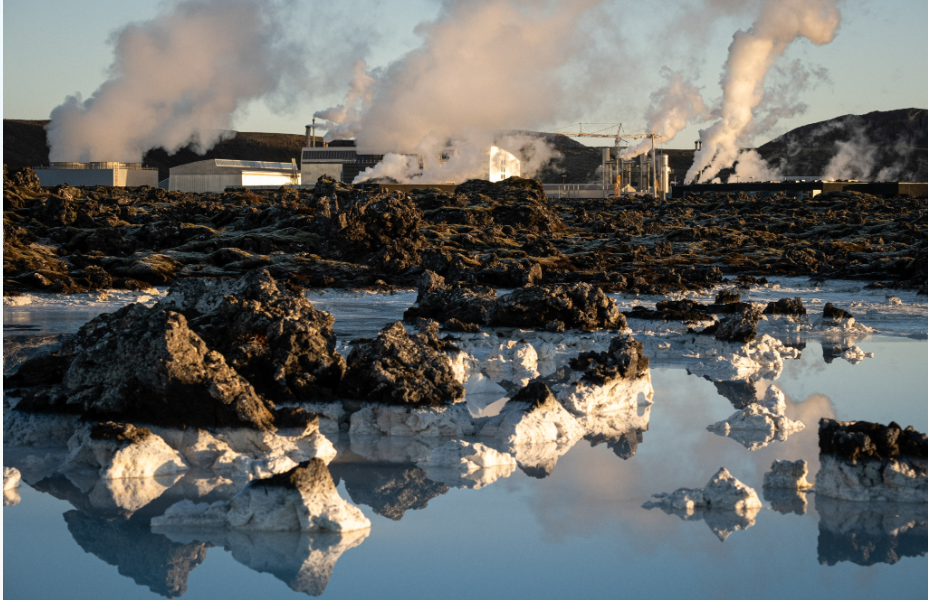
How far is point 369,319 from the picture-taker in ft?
72.0

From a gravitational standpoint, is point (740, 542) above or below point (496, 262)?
below

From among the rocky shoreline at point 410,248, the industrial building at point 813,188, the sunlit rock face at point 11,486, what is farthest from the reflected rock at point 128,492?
the industrial building at point 813,188

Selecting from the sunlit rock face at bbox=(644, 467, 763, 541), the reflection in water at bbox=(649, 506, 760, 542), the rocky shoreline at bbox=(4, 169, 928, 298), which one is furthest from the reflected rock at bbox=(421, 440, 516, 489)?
the rocky shoreline at bbox=(4, 169, 928, 298)

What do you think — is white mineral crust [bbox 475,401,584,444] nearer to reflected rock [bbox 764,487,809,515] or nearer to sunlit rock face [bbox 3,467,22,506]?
→ reflected rock [bbox 764,487,809,515]

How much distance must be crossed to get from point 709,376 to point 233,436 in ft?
25.7

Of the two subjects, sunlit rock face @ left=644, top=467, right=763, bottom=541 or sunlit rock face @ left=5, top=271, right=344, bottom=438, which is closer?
sunlit rock face @ left=644, top=467, right=763, bottom=541

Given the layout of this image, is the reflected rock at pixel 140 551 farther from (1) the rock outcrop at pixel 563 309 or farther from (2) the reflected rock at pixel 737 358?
(1) the rock outcrop at pixel 563 309

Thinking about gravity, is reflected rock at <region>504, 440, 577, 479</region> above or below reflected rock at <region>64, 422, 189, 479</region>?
below

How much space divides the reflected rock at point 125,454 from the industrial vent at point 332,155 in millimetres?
→ 97148

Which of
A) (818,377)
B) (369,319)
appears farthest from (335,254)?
(818,377)

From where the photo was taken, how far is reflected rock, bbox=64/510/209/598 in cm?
659

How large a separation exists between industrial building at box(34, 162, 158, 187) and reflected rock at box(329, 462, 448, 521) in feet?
291

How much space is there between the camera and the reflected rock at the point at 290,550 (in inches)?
258

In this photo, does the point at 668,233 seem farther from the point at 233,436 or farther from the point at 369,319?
the point at 233,436
